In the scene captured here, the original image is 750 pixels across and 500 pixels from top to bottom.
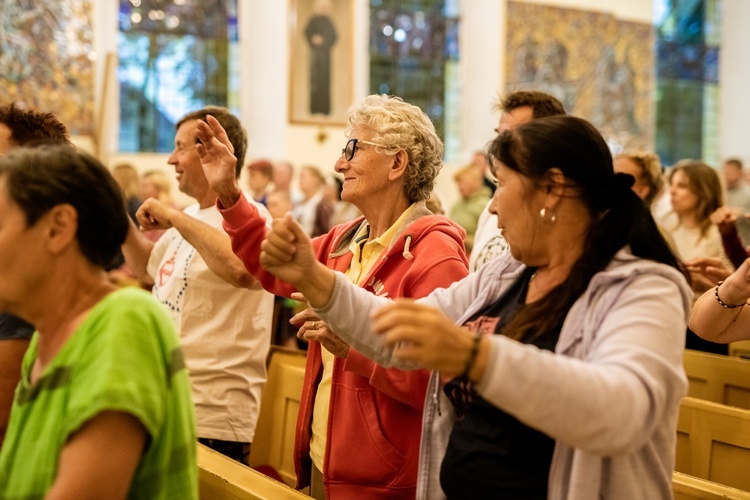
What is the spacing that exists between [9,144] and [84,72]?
382 inches

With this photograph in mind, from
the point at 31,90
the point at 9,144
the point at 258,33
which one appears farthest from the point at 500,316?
the point at 258,33

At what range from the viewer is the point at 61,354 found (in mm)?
1540

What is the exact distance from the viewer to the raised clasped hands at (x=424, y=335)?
1.46 meters

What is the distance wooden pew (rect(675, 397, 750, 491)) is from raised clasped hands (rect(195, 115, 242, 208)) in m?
1.84

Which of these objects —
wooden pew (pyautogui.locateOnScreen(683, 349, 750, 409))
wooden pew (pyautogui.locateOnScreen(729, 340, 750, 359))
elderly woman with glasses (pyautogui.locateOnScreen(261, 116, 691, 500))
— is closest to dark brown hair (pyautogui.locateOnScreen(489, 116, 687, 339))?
elderly woman with glasses (pyautogui.locateOnScreen(261, 116, 691, 500))

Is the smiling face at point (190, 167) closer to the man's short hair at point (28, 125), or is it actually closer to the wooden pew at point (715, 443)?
the man's short hair at point (28, 125)

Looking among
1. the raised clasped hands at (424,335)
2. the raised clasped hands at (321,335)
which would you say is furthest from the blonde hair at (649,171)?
the raised clasped hands at (424,335)

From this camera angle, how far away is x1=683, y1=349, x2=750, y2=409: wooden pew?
3.86 m

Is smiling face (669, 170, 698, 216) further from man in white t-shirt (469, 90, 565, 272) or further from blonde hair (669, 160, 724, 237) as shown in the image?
man in white t-shirt (469, 90, 565, 272)

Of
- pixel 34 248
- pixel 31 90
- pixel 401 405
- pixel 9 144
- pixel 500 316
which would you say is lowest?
pixel 401 405

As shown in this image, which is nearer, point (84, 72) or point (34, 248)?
point (34, 248)

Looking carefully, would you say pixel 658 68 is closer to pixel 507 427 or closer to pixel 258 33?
pixel 258 33

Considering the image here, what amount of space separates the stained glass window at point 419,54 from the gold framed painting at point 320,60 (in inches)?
25.2

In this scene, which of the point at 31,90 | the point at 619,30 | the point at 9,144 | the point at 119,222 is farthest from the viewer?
the point at 619,30
